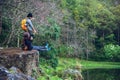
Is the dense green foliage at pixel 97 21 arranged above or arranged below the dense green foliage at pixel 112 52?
above

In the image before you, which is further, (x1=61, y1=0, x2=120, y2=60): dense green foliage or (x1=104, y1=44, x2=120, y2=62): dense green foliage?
(x1=61, y1=0, x2=120, y2=60): dense green foliage

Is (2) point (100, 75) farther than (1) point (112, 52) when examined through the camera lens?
No

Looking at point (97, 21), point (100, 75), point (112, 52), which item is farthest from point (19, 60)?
point (97, 21)

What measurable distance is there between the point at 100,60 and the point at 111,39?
5198mm

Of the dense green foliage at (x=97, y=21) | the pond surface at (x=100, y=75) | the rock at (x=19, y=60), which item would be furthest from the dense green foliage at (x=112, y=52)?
the rock at (x=19, y=60)

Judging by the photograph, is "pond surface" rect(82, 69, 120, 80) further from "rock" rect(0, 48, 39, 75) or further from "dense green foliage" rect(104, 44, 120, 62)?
"dense green foliage" rect(104, 44, 120, 62)

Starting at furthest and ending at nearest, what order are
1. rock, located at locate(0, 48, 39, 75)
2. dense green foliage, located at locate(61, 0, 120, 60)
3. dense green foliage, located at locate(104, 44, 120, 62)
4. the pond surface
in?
dense green foliage, located at locate(61, 0, 120, 60) → dense green foliage, located at locate(104, 44, 120, 62) → the pond surface → rock, located at locate(0, 48, 39, 75)

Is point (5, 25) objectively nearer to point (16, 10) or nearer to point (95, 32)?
point (16, 10)

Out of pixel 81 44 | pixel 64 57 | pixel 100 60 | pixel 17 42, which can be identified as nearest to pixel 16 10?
pixel 17 42

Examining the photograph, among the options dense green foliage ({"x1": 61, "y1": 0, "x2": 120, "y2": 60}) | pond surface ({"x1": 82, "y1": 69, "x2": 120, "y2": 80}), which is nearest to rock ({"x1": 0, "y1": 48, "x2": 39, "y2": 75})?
pond surface ({"x1": 82, "y1": 69, "x2": 120, "y2": 80})

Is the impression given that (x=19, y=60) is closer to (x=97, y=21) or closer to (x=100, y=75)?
(x=100, y=75)

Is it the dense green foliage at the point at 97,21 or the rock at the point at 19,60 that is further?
the dense green foliage at the point at 97,21

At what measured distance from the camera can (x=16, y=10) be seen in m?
27.4

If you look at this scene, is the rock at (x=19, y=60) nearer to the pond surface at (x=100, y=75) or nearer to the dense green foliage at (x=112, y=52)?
the pond surface at (x=100, y=75)
